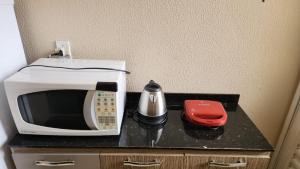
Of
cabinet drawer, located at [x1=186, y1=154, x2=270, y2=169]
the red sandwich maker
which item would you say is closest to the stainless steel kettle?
the red sandwich maker

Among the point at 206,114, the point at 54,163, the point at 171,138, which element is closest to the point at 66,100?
the point at 54,163

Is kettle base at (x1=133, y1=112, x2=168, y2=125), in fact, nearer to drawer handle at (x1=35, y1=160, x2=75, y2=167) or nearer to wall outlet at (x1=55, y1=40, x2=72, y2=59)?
drawer handle at (x1=35, y1=160, x2=75, y2=167)

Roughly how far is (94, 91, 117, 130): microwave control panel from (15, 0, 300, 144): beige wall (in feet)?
1.34

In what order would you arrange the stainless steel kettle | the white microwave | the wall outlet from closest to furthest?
the white microwave < the stainless steel kettle < the wall outlet

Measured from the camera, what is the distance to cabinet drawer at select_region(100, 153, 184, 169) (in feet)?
3.08

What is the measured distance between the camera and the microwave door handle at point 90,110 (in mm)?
876

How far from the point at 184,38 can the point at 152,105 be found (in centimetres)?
45

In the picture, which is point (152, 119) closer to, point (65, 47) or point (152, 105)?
point (152, 105)

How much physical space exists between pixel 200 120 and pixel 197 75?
331 millimetres

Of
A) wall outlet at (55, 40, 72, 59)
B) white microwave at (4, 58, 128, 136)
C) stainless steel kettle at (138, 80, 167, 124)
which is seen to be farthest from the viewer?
wall outlet at (55, 40, 72, 59)

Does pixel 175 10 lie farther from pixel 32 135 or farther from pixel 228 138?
pixel 32 135

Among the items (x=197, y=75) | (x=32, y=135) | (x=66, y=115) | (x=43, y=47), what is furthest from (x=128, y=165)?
(x=43, y=47)

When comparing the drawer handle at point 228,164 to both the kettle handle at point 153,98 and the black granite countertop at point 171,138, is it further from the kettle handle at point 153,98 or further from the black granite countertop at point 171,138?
the kettle handle at point 153,98

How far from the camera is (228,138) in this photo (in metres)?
1.01
